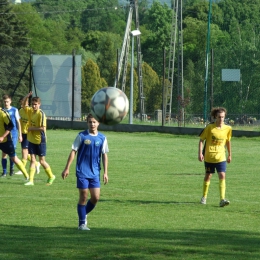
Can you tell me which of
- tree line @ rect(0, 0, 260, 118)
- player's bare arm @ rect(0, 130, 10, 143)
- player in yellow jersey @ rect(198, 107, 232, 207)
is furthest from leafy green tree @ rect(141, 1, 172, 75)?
player in yellow jersey @ rect(198, 107, 232, 207)

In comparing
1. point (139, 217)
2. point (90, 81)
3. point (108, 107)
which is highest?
point (108, 107)

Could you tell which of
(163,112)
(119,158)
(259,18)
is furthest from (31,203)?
(259,18)

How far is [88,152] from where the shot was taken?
35.1 feet

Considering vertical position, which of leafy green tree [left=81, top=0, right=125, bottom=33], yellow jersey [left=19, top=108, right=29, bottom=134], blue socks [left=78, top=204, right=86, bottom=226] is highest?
leafy green tree [left=81, top=0, right=125, bottom=33]

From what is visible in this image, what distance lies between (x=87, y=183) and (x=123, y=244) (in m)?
1.63

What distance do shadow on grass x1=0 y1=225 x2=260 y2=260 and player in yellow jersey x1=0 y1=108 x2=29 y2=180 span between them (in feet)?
21.7

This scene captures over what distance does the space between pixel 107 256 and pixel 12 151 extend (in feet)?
30.3

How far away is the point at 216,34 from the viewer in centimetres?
9688

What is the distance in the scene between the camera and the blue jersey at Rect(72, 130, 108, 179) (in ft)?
35.0

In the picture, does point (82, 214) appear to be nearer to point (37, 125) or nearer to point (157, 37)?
point (37, 125)

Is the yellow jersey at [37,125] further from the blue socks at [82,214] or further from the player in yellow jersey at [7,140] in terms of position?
the blue socks at [82,214]

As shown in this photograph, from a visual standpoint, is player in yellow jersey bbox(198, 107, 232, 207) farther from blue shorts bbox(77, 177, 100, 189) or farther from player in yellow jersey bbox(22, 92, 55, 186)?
player in yellow jersey bbox(22, 92, 55, 186)

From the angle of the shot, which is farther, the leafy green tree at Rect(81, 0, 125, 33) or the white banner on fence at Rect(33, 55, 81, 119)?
the leafy green tree at Rect(81, 0, 125, 33)

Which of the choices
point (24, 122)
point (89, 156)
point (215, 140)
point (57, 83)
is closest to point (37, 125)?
point (24, 122)
